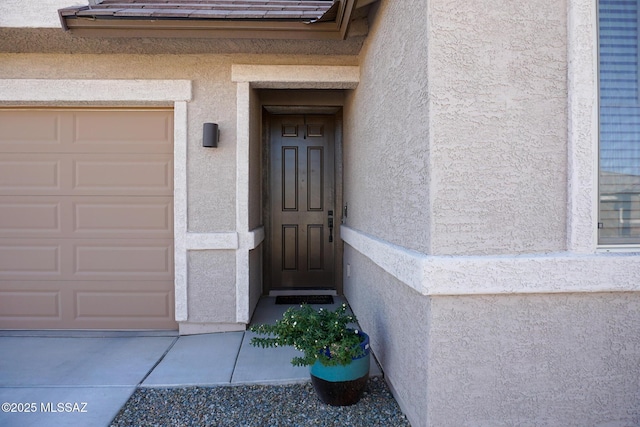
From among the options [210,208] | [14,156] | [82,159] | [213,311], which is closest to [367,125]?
[210,208]

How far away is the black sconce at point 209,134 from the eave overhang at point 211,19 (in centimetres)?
82

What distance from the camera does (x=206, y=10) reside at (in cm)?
324

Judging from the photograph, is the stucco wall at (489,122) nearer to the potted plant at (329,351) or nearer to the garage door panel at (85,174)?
the potted plant at (329,351)

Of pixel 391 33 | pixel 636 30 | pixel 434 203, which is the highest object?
pixel 391 33

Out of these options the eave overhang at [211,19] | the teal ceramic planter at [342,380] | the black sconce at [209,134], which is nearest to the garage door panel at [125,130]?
the black sconce at [209,134]

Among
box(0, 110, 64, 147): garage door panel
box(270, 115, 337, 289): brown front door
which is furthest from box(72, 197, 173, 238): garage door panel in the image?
box(270, 115, 337, 289): brown front door

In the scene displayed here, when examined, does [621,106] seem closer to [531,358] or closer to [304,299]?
[531,358]

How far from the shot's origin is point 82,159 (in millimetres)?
4020

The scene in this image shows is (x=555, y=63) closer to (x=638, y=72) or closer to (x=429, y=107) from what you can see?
(x=638, y=72)

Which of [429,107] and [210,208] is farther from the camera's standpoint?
[210,208]

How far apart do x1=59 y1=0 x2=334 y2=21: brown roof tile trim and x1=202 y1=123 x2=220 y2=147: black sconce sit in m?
0.99

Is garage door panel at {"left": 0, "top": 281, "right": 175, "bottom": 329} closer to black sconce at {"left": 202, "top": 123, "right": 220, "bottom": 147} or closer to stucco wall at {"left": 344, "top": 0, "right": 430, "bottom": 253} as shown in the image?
black sconce at {"left": 202, "top": 123, "right": 220, "bottom": 147}

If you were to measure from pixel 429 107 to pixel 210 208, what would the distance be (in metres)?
2.63

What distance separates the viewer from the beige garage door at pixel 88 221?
4.01 m
